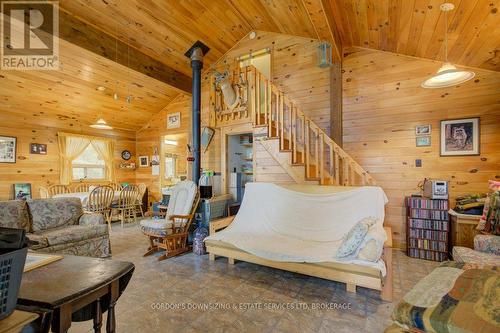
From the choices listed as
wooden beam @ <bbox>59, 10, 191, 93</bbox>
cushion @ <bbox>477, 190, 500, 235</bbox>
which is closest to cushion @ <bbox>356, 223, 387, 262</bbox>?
cushion @ <bbox>477, 190, 500, 235</bbox>

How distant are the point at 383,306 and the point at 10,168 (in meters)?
6.57

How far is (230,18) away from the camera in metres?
4.60

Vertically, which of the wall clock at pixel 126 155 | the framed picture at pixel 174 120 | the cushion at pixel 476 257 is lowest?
the cushion at pixel 476 257

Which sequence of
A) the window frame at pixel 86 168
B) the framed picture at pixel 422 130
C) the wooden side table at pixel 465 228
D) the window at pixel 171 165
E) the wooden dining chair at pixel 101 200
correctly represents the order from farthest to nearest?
the window at pixel 171 165, the window frame at pixel 86 168, the wooden dining chair at pixel 101 200, the framed picture at pixel 422 130, the wooden side table at pixel 465 228

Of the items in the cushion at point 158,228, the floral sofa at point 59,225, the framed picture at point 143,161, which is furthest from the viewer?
the framed picture at point 143,161

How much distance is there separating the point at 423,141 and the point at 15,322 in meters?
4.45

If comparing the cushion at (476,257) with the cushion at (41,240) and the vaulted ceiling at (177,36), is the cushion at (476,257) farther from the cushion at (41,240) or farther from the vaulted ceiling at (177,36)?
the cushion at (41,240)

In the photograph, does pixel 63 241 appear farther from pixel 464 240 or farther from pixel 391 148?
pixel 464 240

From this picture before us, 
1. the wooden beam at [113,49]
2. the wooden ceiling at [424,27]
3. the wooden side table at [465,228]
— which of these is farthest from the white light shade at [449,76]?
the wooden beam at [113,49]

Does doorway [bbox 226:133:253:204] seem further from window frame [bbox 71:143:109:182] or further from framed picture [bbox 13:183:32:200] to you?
framed picture [bbox 13:183:32:200]

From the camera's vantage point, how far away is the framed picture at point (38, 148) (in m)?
5.06

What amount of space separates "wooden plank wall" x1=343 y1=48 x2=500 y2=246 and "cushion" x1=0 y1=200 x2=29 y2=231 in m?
4.72

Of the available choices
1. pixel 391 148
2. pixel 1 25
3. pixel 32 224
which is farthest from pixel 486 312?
pixel 1 25

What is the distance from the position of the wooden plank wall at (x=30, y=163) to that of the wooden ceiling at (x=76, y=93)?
0.17m
